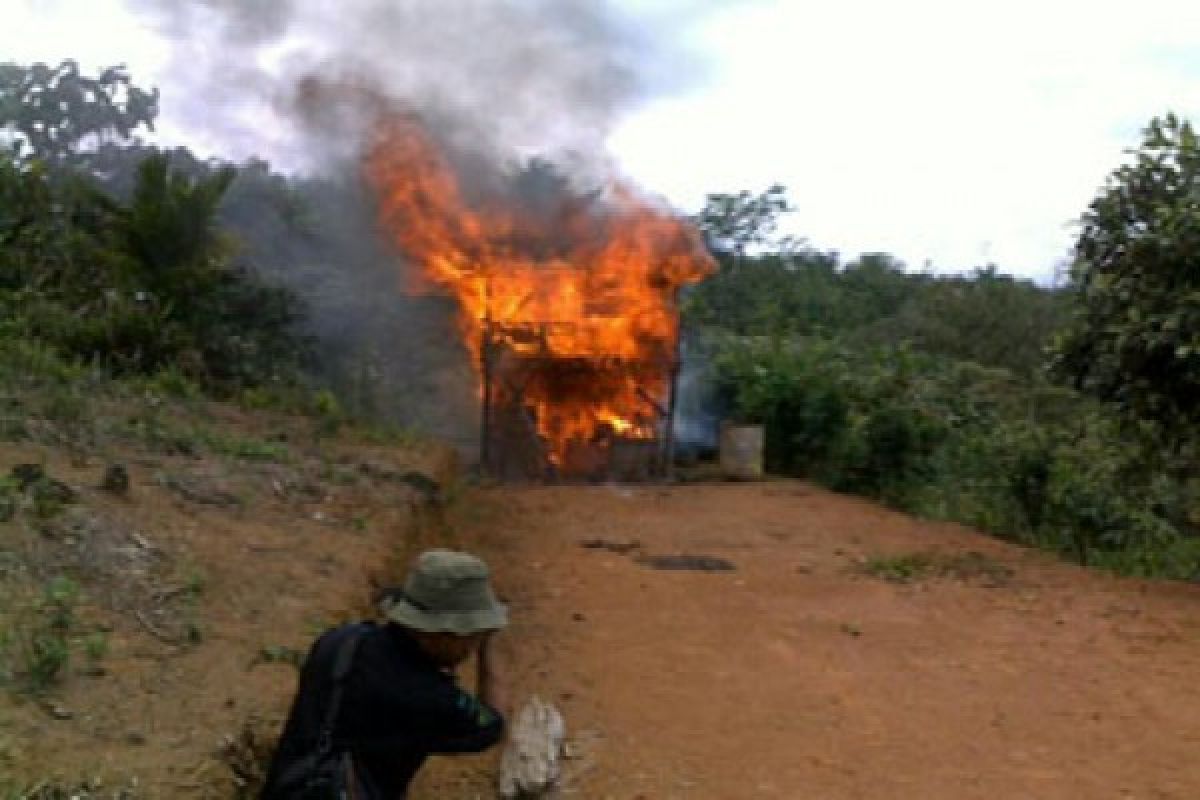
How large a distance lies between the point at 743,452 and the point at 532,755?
44.7 ft

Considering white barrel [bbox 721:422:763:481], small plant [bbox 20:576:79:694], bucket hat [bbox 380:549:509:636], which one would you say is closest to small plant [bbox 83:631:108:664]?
small plant [bbox 20:576:79:694]

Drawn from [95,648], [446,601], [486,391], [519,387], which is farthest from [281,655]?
[519,387]

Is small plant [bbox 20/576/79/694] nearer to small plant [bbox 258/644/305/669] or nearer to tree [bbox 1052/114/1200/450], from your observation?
small plant [bbox 258/644/305/669]

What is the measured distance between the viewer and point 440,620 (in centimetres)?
390

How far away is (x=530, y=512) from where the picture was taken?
50.3ft

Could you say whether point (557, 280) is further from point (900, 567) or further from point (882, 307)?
point (882, 307)

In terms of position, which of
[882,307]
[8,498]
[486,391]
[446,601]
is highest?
[882,307]

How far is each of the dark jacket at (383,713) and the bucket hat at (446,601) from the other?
0.08 metres

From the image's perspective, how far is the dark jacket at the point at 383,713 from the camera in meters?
3.77

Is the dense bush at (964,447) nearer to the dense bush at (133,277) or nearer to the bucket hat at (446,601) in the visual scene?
the dense bush at (133,277)

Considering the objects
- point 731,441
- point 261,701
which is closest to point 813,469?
point 731,441

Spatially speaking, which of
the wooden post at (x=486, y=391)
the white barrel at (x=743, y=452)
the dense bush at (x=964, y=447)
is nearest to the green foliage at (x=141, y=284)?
A: the wooden post at (x=486, y=391)

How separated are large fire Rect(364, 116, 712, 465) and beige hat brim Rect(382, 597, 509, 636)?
15043mm

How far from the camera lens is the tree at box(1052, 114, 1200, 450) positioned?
34.0 feet
